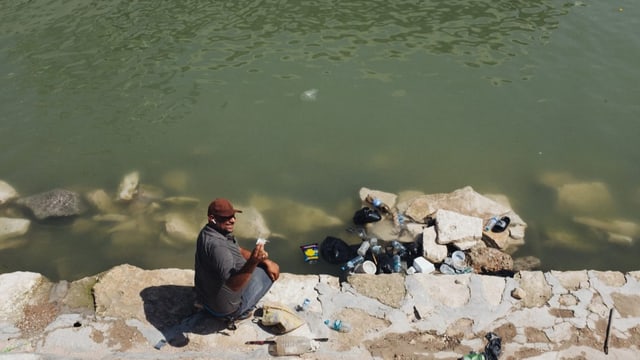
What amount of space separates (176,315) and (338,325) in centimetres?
184

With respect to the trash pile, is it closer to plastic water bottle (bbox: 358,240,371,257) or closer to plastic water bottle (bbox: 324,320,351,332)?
plastic water bottle (bbox: 358,240,371,257)

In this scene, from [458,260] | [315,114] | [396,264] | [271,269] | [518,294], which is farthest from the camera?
[315,114]

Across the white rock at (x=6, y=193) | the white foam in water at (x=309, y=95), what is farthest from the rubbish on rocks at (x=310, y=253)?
the white rock at (x=6, y=193)

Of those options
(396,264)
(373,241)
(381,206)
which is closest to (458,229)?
(396,264)

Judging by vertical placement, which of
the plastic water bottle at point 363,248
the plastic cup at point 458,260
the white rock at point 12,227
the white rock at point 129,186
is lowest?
the plastic cup at point 458,260

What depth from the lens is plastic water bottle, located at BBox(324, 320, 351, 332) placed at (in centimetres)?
616

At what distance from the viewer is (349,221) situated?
888 centimetres

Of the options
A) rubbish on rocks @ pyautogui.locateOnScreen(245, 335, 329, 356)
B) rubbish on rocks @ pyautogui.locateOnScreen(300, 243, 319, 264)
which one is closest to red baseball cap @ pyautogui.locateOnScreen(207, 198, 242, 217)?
rubbish on rocks @ pyautogui.locateOnScreen(245, 335, 329, 356)

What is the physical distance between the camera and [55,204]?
29.5ft

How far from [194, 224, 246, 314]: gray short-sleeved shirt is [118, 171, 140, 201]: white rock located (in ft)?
12.7

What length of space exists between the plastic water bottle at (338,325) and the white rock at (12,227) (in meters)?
5.35

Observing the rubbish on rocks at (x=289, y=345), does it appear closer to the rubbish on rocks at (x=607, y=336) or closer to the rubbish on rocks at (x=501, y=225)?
the rubbish on rocks at (x=607, y=336)

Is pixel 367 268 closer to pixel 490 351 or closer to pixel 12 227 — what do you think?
pixel 490 351

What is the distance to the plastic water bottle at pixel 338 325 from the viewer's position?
6160 millimetres
